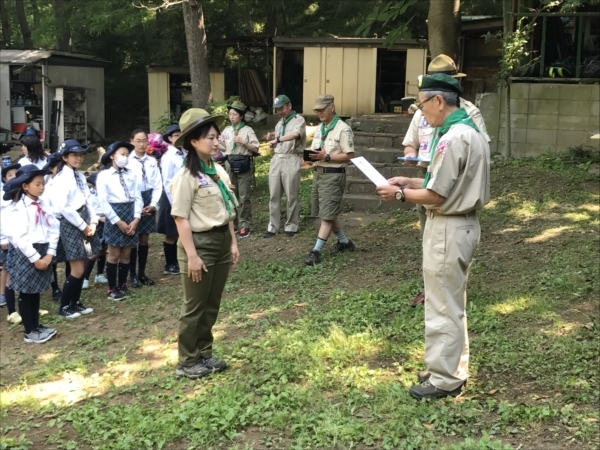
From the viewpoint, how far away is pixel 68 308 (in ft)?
24.2

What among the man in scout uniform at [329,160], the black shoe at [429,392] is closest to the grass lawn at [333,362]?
the black shoe at [429,392]

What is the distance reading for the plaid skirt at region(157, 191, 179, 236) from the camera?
855cm

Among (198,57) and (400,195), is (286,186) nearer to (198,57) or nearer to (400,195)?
(400,195)

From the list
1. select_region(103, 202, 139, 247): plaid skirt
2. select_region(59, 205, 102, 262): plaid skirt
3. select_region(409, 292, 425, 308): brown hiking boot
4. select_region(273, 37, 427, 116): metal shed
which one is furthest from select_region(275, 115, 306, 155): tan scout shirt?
select_region(273, 37, 427, 116): metal shed

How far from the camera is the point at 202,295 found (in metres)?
4.80

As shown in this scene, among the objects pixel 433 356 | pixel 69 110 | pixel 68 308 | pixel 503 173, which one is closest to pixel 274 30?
pixel 69 110

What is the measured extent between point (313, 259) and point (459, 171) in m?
4.33

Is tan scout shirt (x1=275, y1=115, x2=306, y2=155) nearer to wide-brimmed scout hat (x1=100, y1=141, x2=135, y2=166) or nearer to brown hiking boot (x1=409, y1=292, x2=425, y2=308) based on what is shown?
wide-brimmed scout hat (x1=100, y1=141, x2=135, y2=166)

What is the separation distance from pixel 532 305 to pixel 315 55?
12.8 meters

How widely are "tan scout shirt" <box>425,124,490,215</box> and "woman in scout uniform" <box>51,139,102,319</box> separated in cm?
450

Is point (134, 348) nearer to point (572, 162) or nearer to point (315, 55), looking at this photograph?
point (572, 162)

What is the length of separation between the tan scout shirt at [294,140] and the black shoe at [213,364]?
5062mm

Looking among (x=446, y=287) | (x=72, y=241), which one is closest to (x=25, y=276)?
(x=72, y=241)

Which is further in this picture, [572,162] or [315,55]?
[315,55]
